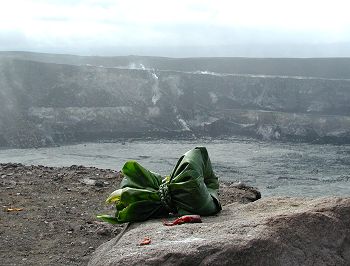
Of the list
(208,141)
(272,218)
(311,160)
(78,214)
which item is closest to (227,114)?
(208,141)

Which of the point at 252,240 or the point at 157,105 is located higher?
the point at 252,240

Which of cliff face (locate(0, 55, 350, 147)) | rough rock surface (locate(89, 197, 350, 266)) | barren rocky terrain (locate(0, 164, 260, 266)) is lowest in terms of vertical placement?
cliff face (locate(0, 55, 350, 147))

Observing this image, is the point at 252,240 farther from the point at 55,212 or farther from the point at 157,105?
the point at 157,105

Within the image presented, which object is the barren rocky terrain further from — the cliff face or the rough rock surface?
the cliff face

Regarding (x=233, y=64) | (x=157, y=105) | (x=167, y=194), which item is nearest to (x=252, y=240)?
(x=167, y=194)

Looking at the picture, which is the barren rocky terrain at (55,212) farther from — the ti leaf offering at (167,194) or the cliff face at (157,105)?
the cliff face at (157,105)

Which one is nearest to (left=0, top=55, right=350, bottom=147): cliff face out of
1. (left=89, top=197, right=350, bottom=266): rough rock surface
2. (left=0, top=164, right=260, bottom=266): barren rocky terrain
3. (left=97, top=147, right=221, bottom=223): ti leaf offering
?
(left=0, top=164, right=260, bottom=266): barren rocky terrain

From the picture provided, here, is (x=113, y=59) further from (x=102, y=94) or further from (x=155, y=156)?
(x=155, y=156)
